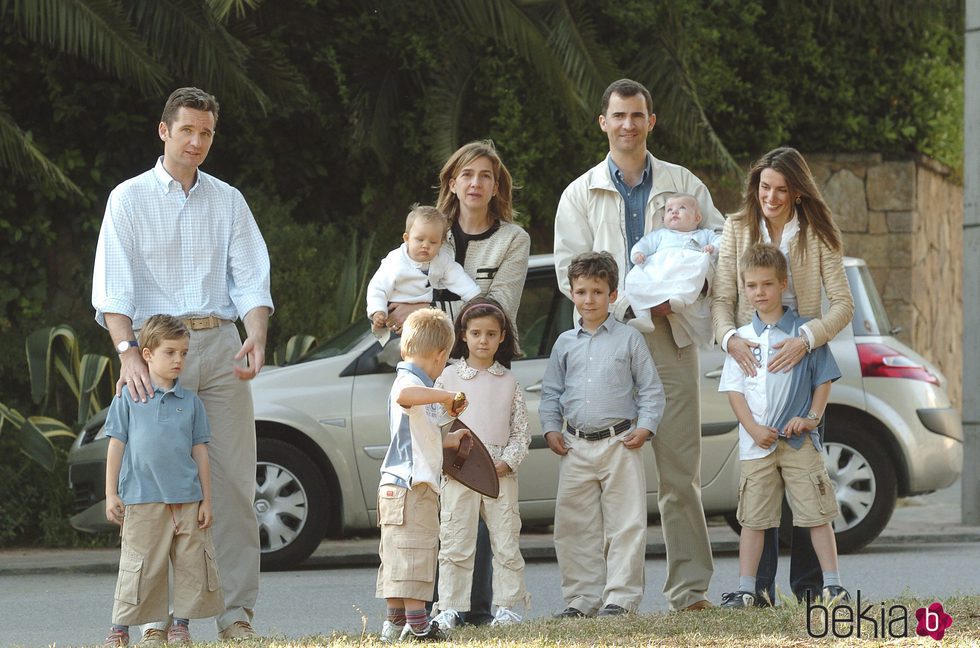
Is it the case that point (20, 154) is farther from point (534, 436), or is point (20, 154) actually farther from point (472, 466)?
point (472, 466)

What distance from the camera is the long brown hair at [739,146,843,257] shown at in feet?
20.4

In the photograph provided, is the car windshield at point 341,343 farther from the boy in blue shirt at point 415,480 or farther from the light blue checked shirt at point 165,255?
the boy in blue shirt at point 415,480

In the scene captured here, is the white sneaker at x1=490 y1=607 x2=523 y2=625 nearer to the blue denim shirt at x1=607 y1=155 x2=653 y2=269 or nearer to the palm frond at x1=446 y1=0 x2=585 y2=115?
the blue denim shirt at x1=607 y1=155 x2=653 y2=269

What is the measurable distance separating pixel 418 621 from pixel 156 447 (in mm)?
Result: 1174

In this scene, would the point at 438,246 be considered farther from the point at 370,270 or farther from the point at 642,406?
the point at 370,270

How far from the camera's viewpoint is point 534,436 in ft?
27.9

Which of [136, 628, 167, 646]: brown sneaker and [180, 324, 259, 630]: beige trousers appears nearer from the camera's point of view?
[136, 628, 167, 646]: brown sneaker

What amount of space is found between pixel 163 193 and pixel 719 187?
9337 mm

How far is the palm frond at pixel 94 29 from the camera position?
10609 mm

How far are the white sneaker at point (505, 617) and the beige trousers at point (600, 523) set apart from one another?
1.06ft

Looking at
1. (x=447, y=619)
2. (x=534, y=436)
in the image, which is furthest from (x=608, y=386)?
(x=534, y=436)

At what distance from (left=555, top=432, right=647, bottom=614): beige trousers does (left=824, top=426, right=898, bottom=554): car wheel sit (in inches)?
131

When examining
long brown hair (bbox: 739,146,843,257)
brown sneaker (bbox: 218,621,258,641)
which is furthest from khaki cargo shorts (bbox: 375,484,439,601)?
long brown hair (bbox: 739,146,843,257)

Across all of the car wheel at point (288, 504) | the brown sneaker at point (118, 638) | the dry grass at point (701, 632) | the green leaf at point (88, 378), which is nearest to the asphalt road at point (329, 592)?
the car wheel at point (288, 504)
